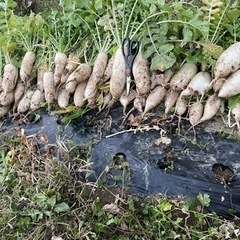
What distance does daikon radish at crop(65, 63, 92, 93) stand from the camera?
282 cm

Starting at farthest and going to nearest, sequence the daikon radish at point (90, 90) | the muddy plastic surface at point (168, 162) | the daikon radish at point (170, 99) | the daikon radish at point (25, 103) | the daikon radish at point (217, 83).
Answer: the daikon radish at point (25, 103)
the daikon radish at point (90, 90)
the daikon radish at point (170, 99)
the daikon radish at point (217, 83)
the muddy plastic surface at point (168, 162)

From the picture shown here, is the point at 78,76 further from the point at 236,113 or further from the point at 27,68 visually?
the point at 236,113

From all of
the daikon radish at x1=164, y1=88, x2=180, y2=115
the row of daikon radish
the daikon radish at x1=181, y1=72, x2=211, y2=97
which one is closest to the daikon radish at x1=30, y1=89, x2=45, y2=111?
the row of daikon radish

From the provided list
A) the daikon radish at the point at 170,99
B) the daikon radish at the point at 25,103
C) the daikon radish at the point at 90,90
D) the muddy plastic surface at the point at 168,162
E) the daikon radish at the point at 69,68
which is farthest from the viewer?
the daikon radish at the point at 25,103

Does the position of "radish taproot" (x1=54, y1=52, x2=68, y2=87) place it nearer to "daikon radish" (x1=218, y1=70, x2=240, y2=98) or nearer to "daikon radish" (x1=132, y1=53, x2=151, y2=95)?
"daikon radish" (x1=132, y1=53, x2=151, y2=95)

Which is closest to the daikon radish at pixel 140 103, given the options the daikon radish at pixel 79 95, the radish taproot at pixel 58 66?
the daikon radish at pixel 79 95

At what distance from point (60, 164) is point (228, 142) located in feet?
3.23

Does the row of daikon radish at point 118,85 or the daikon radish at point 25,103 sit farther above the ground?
the row of daikon radish at point 118,85

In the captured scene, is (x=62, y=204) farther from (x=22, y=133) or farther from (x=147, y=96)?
(x=147, y=96)

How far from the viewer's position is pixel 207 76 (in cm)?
256

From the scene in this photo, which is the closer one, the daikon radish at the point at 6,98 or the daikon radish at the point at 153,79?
the daikon radish at the point at 153,79

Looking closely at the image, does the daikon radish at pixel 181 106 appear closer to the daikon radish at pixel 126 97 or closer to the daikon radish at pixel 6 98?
the daikon radish at pixel 126 97

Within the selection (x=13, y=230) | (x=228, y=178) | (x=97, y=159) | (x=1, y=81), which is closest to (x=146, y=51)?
(x=97, y=159)

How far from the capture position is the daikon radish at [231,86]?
2.41m
